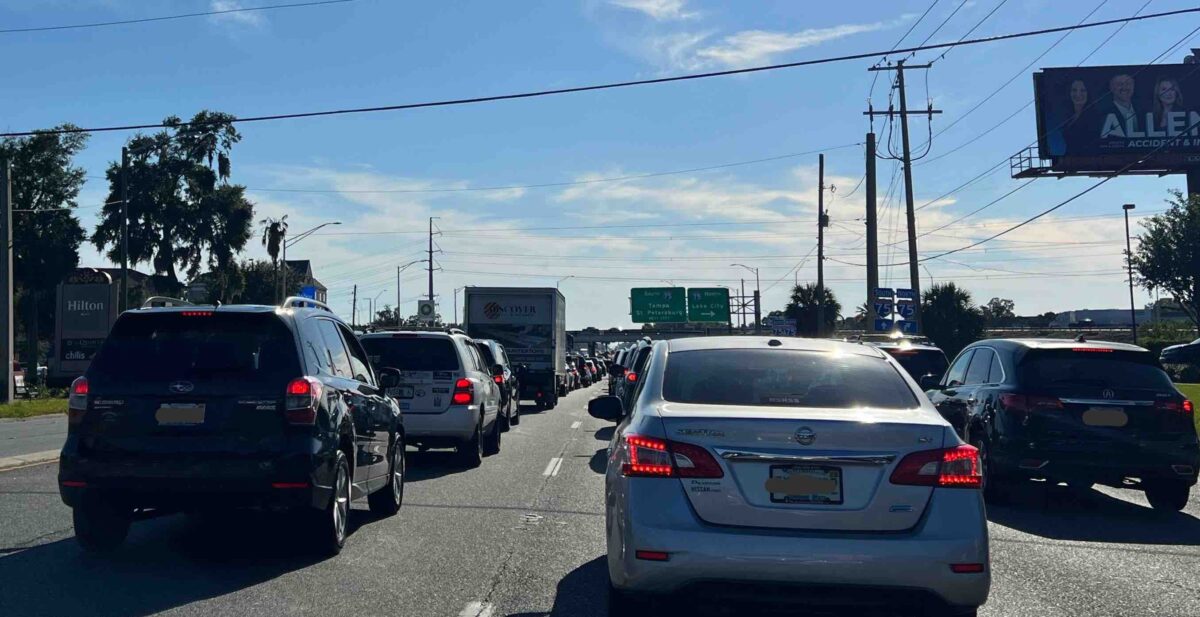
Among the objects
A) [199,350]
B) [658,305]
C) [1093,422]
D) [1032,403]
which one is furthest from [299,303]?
[658,305]

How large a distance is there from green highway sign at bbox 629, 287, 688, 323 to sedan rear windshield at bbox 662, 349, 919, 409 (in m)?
62.9

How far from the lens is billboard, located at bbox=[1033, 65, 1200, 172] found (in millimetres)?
54375

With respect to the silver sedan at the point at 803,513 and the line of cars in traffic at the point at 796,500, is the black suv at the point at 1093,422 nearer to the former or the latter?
the line of cars in traffic at the point at 796,500

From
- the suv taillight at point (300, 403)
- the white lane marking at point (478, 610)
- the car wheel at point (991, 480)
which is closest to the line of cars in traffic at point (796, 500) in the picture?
the white lane marking at point (478, 610)

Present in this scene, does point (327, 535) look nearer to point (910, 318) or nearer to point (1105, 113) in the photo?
point (910, 318)

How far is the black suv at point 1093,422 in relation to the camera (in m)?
11.4

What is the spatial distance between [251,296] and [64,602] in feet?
227

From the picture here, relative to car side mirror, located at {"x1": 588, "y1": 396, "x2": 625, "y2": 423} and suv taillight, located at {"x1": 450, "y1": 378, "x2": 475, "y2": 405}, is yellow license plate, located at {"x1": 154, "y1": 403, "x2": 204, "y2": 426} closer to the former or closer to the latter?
car side mirror, located at {"x1": 588, "y1": 396, "x2": 625, "y2": 423}

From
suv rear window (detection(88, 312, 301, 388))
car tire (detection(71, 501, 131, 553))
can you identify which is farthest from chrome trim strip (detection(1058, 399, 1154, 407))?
car tire (detection(71, 501, 131, 553))

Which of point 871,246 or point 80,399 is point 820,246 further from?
point 80,399

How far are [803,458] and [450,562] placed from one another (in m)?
3.72

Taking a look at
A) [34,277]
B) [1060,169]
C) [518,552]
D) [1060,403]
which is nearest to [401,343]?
[518,552]

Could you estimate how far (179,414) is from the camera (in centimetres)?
802

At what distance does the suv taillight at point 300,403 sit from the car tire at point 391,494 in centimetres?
250
